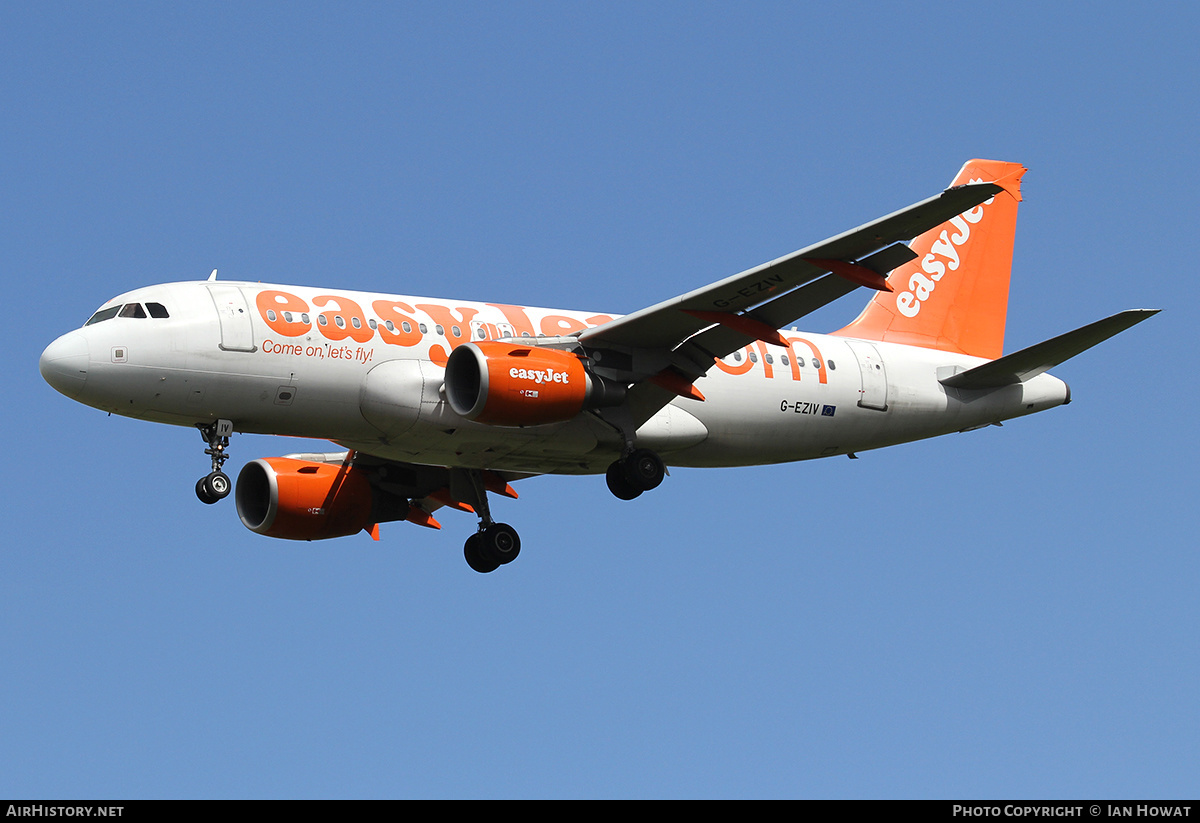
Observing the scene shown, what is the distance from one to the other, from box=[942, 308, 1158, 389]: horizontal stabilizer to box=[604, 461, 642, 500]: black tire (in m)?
8.69

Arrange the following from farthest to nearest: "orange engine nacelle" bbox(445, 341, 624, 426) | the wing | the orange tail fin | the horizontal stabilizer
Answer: the orange tail fin < the horizontal stabilizer < "orange engine nacelle" bbox(445, 341, 624, 426) < the wing

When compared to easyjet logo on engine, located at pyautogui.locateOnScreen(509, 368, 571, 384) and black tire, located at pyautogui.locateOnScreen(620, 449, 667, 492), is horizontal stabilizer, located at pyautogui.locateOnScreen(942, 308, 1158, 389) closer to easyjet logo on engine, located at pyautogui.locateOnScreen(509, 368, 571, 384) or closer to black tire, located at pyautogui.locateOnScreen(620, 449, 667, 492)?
black tire, located at pyautogui.locateOnScreen(620, 449, 667, 492)

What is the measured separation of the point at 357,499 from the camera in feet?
112

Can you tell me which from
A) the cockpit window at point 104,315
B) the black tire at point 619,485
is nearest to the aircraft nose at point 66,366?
the cockpit window at point 104,315

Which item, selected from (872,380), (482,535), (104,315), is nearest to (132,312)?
(104,315)

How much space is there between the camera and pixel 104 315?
28.4 m

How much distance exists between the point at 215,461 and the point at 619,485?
25.6 feet

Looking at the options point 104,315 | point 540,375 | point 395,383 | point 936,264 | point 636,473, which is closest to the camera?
point 104,315

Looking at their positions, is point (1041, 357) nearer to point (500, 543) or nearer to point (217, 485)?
point (500, 543)

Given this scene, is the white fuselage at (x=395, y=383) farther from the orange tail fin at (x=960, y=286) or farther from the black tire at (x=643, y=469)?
the orange tail fin at (x=960, y=286)

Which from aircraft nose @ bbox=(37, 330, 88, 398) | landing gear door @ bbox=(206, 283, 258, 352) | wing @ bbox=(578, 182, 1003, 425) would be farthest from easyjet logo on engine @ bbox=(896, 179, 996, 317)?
aircraft nose @ bbox=(37, 330, 88, 398)

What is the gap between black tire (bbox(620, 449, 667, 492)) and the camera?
100 ft

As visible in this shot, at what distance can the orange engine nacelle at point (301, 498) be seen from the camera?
110 feet
